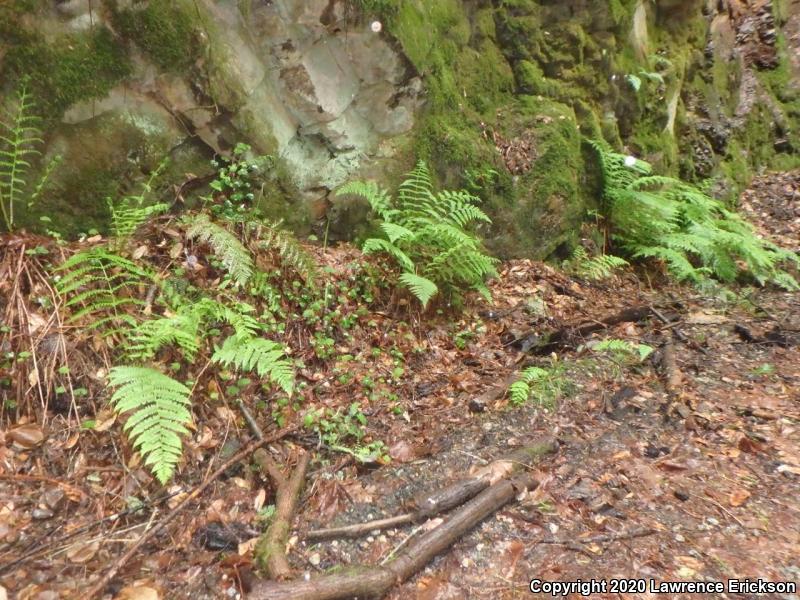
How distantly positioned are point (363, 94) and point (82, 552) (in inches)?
163

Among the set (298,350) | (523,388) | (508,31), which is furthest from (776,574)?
(508,31)

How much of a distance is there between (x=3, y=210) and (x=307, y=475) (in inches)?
101

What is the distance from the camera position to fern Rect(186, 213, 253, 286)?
3.61 m

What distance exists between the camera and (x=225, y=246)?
365 cm

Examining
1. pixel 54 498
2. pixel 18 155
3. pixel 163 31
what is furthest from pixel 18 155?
pixel 54 498

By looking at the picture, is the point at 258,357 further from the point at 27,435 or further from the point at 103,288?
the point at 27,435

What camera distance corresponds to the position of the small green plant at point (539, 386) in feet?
11.7

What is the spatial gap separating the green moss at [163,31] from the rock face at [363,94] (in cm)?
1

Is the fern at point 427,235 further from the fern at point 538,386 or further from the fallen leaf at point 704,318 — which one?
the fallen leaf at point 704,318

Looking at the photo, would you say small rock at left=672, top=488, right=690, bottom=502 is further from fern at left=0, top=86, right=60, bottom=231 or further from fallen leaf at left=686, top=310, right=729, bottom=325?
fern at left=0, top=86, right=60, bottom=231

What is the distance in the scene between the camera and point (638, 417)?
3.45m

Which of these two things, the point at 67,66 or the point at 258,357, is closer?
the point at 258,357

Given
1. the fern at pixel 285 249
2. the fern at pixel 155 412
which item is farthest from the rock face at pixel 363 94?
the fern at pixel 155 412

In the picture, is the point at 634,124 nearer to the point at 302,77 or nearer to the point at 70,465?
the point at 302,77
